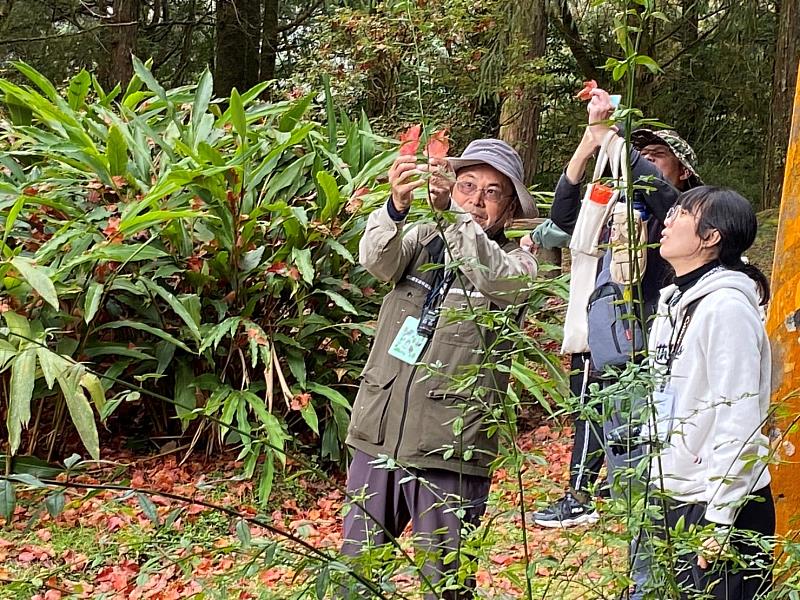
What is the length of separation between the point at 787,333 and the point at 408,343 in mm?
869

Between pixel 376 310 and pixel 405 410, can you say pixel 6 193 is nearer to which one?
pixel 376 310

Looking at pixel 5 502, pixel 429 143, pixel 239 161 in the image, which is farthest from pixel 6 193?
pixel 5 502

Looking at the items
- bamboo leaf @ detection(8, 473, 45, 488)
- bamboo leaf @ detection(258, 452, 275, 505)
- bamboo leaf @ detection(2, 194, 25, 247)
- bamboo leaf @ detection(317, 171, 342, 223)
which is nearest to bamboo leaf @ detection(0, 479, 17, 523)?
bamboo leaf @ detection(8, 473, 45, 488)

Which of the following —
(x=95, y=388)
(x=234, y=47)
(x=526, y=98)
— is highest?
(x=234, y=47)

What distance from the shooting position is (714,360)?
77.4 inches

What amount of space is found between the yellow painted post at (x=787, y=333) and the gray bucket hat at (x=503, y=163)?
65 cm

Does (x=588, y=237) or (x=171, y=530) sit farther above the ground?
(x=588, y=237)

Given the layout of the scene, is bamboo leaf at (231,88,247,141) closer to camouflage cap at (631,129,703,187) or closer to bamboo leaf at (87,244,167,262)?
bamboo leaf at (87,244,167,262)

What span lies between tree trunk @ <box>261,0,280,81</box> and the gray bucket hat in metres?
9.22

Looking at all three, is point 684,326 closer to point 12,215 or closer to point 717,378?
point 717,378

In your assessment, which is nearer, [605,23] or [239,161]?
[239,161]

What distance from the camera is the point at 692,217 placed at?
214 centimetres

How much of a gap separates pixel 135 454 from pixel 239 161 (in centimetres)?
140

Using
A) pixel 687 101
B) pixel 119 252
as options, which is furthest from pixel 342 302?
pixel 687 101
